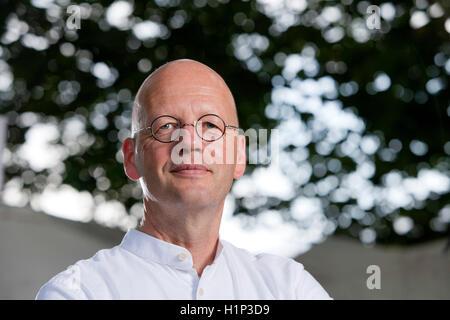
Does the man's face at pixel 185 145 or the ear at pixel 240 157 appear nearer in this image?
the man's face at pixel 185 145

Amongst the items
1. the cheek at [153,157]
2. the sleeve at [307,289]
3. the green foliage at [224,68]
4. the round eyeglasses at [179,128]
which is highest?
the green foliage at [224,68]

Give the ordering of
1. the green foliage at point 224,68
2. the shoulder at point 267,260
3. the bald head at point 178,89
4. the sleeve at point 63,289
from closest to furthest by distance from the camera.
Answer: the sleeve at point 63,289 < the bald head at point 178,89 < the shoulder at point 267,260 < the green foliage at point 224,68

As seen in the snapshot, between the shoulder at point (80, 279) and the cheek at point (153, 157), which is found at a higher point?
the cheek at point (153, 157)

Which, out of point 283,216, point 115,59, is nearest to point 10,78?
point 115,59

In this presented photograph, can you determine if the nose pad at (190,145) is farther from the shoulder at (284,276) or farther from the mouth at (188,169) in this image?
the shoulder at (284,276)

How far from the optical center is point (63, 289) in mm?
970

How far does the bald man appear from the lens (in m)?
1.01

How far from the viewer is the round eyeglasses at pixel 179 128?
40.7 inches

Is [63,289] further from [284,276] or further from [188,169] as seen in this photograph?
[284,276]

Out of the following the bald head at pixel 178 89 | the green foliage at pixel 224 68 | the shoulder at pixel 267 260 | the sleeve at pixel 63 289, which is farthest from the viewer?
the green foliage at pixel 224 68

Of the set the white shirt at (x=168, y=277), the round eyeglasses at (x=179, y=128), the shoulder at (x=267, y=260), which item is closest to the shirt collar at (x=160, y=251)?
the white shirt at (x=168, y=277)

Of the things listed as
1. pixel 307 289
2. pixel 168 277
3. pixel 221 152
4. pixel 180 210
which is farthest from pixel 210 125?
pixel 307 289
